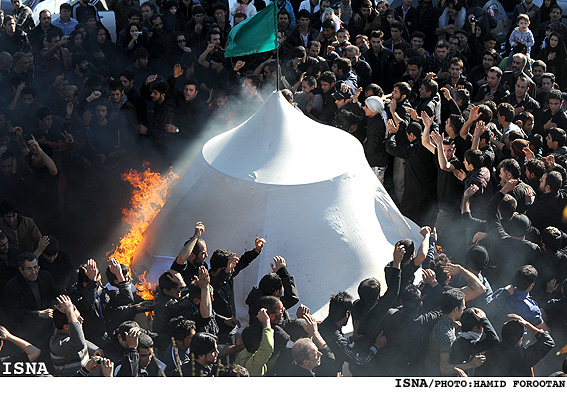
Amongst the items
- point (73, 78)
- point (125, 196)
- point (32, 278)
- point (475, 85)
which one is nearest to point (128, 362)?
point (32, 278)

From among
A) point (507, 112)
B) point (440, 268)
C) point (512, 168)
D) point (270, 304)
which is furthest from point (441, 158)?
point (270, 304)

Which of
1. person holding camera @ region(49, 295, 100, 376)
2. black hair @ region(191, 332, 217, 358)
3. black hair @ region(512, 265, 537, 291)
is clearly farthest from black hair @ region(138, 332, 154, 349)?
black hair @ region(512, 265, 537, 291)

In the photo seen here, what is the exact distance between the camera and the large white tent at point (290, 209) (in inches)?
286

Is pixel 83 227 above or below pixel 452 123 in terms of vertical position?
below

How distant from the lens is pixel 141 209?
9078 mm

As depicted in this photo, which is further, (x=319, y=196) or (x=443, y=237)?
(x=443, y=237)

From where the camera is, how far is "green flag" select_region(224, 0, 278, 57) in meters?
8.02

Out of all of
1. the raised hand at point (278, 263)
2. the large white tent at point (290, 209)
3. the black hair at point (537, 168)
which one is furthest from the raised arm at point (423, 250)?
the black hair at point (537, 168)

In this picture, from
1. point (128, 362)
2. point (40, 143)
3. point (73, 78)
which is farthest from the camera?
point (73, 78)

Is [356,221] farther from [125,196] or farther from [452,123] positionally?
[125,196]

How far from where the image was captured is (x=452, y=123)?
355 inches

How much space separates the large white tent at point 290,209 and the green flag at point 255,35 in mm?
631

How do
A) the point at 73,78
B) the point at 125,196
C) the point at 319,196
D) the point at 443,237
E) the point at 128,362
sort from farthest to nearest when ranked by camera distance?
the point at 73,78 < the point at 125,196 < the point at 443,237 < the point at 319,196 < the point at 128,362

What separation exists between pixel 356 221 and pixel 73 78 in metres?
6.04
